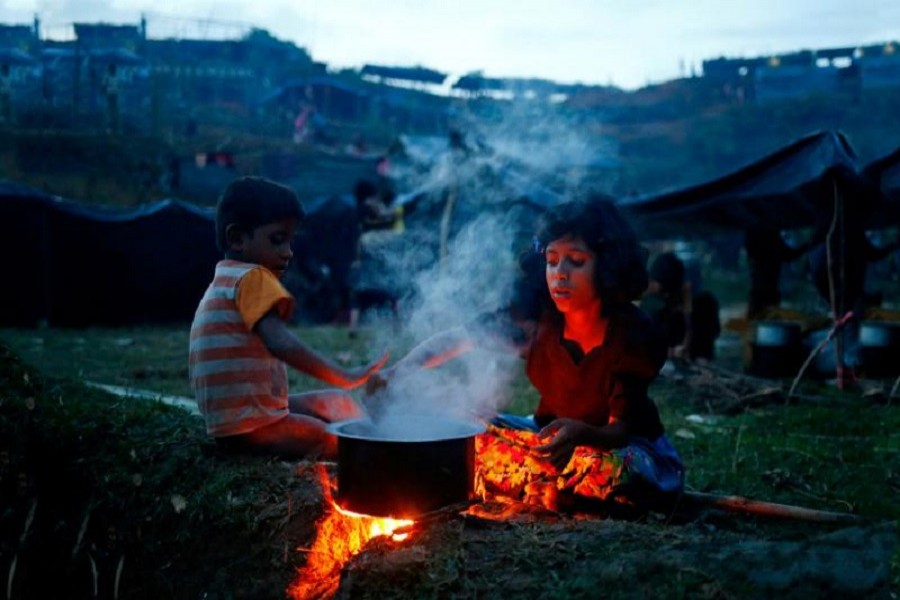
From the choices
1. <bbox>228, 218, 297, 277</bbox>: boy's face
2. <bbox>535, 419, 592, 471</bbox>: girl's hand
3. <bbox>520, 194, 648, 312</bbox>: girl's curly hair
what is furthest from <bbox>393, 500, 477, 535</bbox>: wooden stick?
<bbox>228, 218, 297, 277</bbox>: boy's face

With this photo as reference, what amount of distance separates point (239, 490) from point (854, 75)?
4822 cm

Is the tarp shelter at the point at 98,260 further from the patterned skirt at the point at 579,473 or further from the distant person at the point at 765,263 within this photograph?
the patterned skirt at the point at 579,473

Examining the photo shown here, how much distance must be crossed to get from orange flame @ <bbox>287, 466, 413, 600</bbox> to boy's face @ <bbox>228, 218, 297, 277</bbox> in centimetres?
104

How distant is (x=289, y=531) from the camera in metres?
3.02

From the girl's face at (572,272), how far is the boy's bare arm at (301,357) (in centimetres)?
88

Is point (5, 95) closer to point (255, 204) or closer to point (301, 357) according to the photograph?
point (255, 204)

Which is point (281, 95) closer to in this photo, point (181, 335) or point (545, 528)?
point (181, 335)

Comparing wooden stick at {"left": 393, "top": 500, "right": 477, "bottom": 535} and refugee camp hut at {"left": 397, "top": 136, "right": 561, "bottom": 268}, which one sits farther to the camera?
refugee camp hut at {"left": 397, "top": 136, "right": 561, "bottom": 268}

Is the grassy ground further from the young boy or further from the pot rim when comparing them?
the pot rim

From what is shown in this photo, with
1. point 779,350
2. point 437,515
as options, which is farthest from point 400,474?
point 779,350

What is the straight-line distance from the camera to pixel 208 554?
3.09 m

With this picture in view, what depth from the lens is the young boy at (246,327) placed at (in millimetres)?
3383

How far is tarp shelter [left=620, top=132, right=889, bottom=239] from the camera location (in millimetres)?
8445

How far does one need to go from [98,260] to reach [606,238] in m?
13.4
